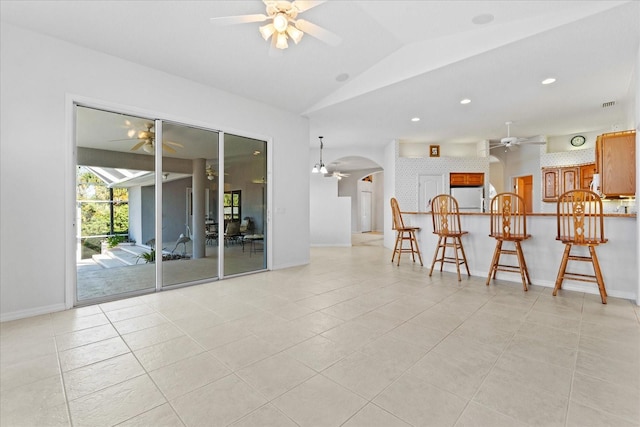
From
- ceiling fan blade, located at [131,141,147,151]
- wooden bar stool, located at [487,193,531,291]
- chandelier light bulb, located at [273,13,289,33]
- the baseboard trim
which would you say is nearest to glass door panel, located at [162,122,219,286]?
ceiling fan blade, located at [131,141,147,151]

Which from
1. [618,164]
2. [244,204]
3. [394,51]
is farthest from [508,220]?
[244,204]

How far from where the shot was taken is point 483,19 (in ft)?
10.2

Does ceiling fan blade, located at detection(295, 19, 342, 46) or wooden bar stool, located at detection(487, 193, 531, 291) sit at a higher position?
ceiling fan blade, located at detection(295, 19, 342, 46)

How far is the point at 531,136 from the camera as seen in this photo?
23.9 feet

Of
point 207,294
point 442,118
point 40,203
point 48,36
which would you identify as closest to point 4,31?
point 48,36

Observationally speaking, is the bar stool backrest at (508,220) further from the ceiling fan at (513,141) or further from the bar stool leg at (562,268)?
the ceiling fan at (513,141)

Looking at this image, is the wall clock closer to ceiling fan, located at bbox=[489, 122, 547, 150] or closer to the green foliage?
ceiling fan, located at bbox=[489, 122, 547, 150]

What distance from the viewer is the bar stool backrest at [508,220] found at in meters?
3.81

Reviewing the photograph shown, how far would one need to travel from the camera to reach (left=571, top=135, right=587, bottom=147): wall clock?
22.4 ft

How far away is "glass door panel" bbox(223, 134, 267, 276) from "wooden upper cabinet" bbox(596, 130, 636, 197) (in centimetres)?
479

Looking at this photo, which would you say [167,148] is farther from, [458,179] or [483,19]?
[458,179]

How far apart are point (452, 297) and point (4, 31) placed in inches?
212

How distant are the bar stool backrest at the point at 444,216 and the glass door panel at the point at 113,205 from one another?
13.6 feet

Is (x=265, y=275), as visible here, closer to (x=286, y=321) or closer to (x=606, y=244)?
(x=286, y=321)
